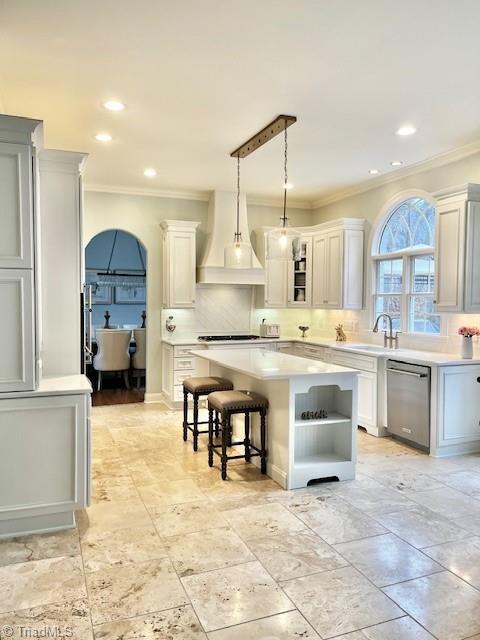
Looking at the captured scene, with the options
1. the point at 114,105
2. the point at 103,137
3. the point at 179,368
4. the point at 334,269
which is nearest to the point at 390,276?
the point at 334,269

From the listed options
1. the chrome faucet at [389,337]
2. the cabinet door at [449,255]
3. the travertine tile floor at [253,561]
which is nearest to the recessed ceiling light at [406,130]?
the cabinet door at [449,255]

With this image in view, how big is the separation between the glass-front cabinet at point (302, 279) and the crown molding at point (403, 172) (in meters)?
0.73

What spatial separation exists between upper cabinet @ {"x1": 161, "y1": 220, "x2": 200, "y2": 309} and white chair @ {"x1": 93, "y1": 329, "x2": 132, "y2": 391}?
146 cm

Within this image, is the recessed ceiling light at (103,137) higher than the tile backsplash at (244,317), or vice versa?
the recessed ceiling light at (103,137)

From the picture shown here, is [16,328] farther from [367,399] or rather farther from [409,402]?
[367,399]

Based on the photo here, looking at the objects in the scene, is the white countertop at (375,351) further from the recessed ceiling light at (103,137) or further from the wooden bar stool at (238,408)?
the recessed ceiling light at (103,137)

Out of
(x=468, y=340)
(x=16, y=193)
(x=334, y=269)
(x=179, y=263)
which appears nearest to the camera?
(x=16, y=193)

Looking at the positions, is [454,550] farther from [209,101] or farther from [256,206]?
[256,206]

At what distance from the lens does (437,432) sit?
4.46m

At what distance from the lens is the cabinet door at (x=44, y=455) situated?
2.89 meters

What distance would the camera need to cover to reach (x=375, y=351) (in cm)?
529

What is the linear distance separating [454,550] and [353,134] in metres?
3.41

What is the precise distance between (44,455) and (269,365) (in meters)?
1.82

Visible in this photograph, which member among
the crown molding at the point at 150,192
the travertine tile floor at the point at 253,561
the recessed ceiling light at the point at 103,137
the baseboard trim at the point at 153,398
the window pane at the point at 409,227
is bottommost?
the travertine tile floor at the point at 253,561
